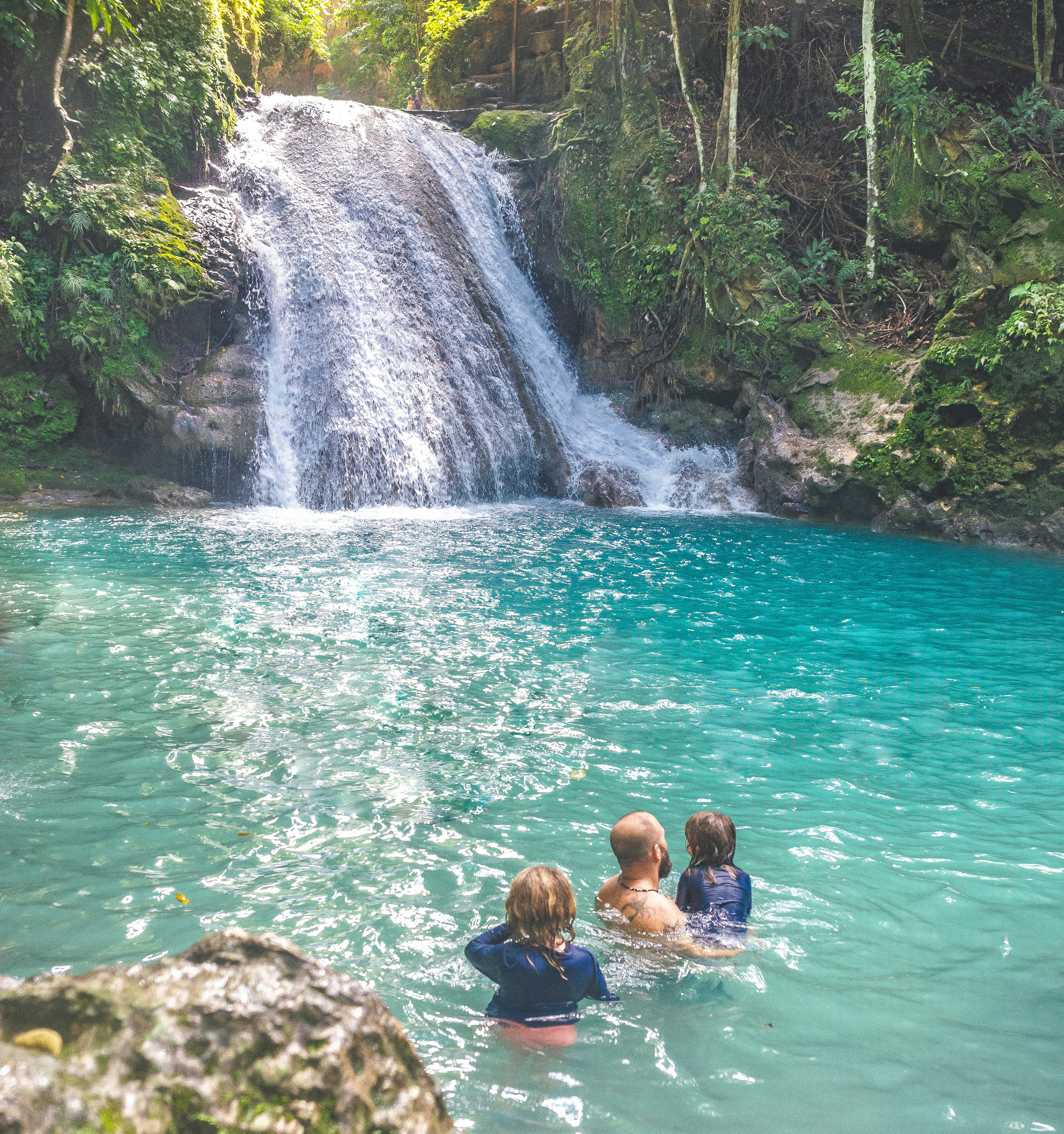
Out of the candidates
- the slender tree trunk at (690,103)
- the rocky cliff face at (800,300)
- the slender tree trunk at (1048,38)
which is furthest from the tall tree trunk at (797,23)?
the slender tree trunk at (1048,38)

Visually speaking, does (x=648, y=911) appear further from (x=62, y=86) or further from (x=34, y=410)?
(x=62, y=86)

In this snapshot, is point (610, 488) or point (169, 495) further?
point (610, 488)

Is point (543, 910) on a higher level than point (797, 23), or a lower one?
lower

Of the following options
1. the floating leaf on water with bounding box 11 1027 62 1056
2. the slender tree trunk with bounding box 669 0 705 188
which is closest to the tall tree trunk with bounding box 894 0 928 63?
the slender tree trunk with bounding box 669 0 705 188

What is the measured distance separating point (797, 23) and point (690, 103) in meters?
3.45

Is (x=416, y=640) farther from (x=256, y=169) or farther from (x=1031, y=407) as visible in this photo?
(x=256, y=169)

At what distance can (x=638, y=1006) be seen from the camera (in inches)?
123

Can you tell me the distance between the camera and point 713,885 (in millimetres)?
3566

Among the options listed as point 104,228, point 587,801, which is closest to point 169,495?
point 104,228

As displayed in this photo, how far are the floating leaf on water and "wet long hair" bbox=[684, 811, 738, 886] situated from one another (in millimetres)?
2579

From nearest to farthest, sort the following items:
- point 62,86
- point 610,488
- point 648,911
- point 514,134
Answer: point 648,911 → point 62,86 → point 610,488 → point 514,134

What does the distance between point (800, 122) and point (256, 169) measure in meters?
11.6

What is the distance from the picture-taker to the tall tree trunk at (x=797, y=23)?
761 inches

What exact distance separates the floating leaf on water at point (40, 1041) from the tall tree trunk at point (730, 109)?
18.7 meters
